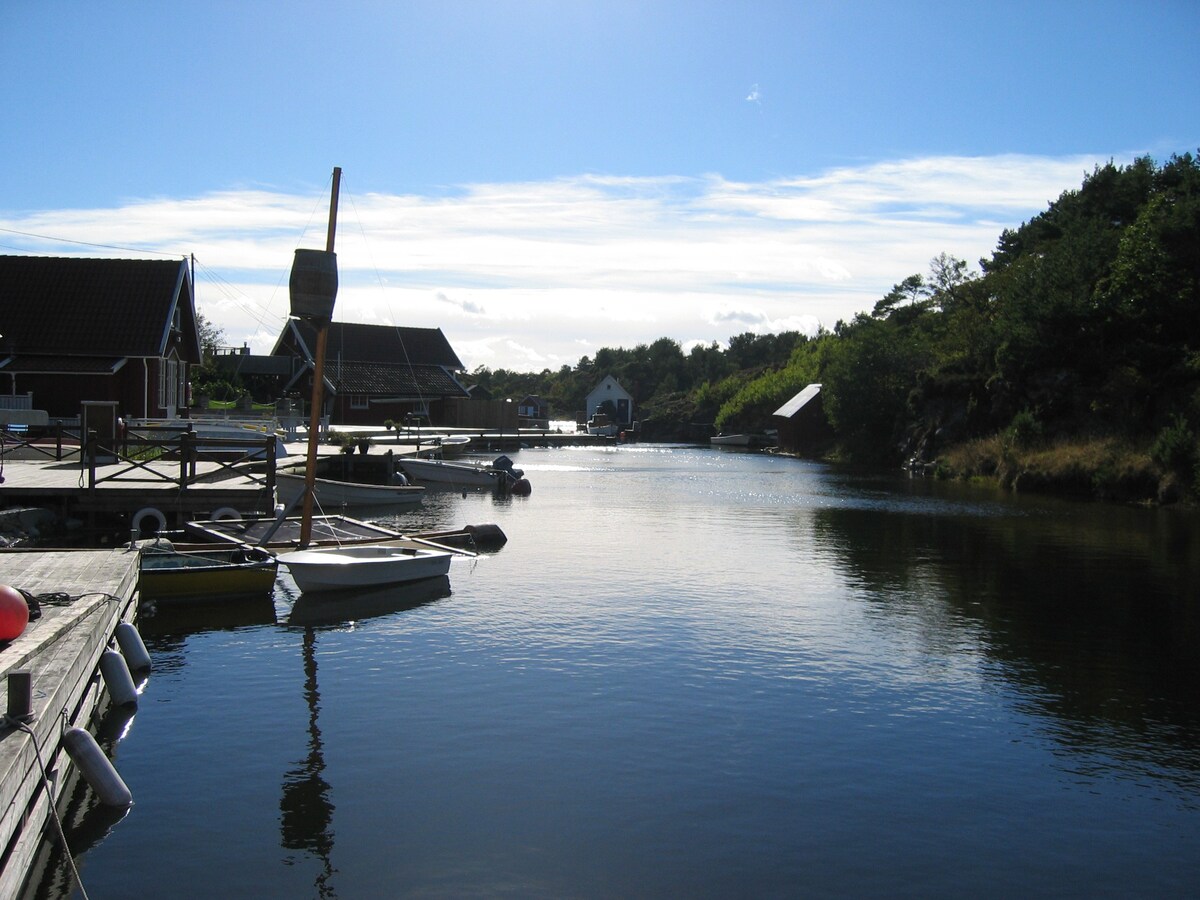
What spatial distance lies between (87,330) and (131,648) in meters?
29.7

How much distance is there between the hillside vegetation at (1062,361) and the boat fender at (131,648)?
124ft

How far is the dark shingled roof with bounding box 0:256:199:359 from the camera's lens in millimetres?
40250

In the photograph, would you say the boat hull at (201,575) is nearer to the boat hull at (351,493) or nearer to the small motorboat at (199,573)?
the small motorboat at (199,573)

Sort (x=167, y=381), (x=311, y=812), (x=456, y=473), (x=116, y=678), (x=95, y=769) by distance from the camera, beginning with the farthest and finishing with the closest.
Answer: (x=456, y=473) < (x=167, y=381) < (x=116, y=678) < (x=311, y=812) < (x=95, y=769)

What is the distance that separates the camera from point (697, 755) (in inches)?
481

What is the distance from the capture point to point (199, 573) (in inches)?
763

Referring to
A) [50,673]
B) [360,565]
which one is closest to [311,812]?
[50,673]

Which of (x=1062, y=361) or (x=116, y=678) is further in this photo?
(x=1062, y=361)

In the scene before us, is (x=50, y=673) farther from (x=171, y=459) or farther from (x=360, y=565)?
(x=171, y=459)

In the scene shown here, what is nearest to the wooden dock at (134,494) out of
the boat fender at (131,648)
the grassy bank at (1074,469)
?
the boat fender at (131,648)

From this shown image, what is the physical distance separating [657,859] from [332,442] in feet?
146

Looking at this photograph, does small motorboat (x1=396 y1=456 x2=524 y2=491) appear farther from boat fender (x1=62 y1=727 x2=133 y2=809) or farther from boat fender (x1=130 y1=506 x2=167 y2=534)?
boat fender (x1=62 y1=727 x2=133 y2=809)

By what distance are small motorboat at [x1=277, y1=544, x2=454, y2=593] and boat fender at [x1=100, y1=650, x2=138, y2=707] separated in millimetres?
6556

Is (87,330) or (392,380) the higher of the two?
(87,330)
